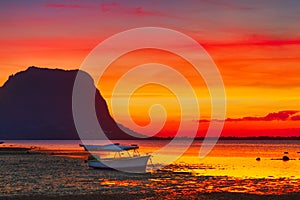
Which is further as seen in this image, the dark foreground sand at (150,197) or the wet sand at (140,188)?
the wet sand at (140,188)

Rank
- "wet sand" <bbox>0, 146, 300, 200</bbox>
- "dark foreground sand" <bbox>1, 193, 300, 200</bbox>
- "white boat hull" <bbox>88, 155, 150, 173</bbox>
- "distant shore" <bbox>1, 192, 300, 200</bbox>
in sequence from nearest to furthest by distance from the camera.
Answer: "dark foreground sand" <bbox>1, 193, 300, 200</bbox>, "distant shore" <bbox>1, 192, 300, 200</bbox>, "wet sand" <bbox>0, 146, 300, 200</bbox>, "white boat hull" <bbox>88, 155, 150, 173</bbox>

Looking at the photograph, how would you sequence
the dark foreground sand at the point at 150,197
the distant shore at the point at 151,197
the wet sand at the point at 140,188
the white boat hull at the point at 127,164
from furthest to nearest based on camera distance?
the white boat hull at the point at 127,164 → the wet sand at the point at 140,188 → the distant shore at the point at 151,197 → the dark foreground sand at the point at 150,197

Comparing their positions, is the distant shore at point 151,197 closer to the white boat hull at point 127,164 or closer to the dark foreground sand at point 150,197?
the dark foreground sand at point 150,197

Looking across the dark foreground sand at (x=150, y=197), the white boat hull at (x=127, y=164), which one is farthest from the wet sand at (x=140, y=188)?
the white boat hull at (x=127, y=164)

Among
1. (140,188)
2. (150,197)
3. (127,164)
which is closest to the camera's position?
(150,197)

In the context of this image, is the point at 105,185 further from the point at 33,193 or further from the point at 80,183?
the point at 33,193

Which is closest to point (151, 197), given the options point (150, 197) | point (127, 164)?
point (150, 197)

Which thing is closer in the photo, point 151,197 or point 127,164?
point 151,197

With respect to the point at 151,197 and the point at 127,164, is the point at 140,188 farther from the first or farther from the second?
the point at 127,164

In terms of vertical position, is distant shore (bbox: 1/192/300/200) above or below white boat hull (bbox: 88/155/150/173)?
below

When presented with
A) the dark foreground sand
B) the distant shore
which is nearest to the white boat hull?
the distant shore

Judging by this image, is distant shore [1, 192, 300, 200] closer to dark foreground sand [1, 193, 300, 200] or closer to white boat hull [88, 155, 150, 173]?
dark foreground sand [1, 193, 300, 200]

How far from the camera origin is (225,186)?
47281mm

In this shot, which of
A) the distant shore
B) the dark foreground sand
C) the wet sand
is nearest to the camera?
the dark foreground sand
